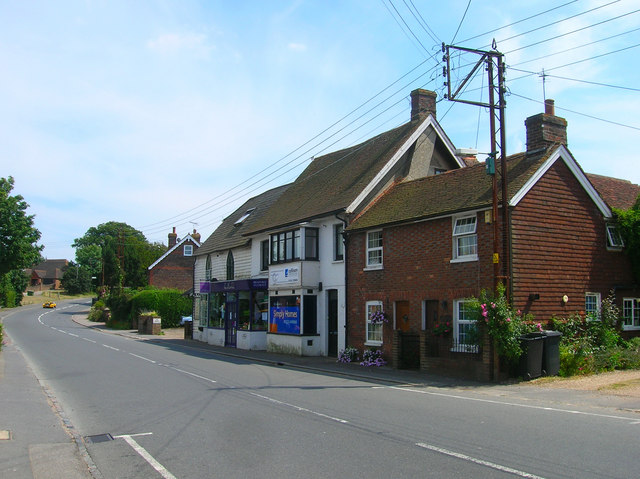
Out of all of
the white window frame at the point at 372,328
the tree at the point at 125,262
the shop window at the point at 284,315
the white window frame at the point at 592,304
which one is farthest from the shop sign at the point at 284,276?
the tree at the point at 125,262

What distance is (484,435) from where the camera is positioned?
794cm

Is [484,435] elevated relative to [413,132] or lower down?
lower down

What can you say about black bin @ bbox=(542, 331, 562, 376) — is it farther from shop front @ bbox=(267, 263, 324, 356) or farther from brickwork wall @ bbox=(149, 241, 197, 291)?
brickwork wall @ bbox=(149, 241, 197, 291)

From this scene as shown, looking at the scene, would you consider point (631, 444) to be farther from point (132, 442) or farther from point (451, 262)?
point (451, 262)

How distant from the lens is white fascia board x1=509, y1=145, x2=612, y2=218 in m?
15.9

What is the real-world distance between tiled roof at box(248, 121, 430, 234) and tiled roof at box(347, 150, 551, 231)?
4.32ft

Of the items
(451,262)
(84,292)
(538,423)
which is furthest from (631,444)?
(84,292)

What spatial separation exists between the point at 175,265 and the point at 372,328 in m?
41.9

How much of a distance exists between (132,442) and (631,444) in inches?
268

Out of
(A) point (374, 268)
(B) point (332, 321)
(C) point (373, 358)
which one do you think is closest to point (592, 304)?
(A) point (374, 268)

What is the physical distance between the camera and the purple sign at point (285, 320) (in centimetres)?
2314

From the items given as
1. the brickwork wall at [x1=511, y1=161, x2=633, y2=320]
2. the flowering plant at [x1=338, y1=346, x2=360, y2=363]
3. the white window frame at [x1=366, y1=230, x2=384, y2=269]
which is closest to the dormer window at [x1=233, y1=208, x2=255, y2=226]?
the white window frame at [x1=366, y1=230, x2=384, y2=269]

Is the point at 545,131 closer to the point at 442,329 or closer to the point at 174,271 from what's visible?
the point at 442,329

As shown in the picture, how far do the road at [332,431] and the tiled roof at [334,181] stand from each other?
985cm
